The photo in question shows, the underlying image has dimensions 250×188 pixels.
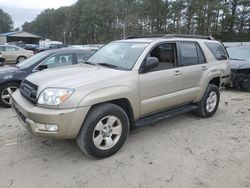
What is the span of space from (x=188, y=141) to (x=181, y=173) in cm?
109

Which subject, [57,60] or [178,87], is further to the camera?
[57,60]

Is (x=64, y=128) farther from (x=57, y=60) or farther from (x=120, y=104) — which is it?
(x=57, y=60)

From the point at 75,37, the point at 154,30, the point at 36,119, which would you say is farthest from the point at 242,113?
the point at 75,37

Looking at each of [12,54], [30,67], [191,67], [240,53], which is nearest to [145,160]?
[191,67]

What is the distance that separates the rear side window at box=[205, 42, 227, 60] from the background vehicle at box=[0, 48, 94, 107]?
2696 mm

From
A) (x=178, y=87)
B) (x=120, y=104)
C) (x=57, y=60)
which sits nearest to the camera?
(x=120, y=104)

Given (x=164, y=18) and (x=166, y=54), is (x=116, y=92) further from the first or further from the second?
(x=164, y=18)

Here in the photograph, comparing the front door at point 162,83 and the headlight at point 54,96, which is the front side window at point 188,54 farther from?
the headlight at point 54,96

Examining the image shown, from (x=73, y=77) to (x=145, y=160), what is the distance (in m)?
1.58

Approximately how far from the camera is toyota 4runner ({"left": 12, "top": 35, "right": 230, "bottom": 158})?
328 cm

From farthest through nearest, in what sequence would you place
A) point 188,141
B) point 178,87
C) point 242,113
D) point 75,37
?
point 75,37
point 242,113
point 178,87
point 188,141

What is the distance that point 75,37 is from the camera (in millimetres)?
87438

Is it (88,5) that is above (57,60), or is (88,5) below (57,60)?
above

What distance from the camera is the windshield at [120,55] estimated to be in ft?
13.5
